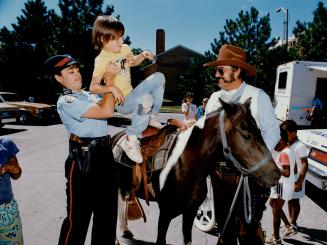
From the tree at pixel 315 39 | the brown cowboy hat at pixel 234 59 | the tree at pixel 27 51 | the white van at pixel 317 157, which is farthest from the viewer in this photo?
the tree at pixel 27 51

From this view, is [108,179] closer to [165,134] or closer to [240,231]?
[165,134]

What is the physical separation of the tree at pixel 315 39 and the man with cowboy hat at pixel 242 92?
29.5 metres

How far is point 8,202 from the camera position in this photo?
289cm

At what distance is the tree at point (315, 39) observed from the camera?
94.2ft

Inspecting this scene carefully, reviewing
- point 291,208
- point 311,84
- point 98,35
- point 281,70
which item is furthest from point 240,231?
point 281,70

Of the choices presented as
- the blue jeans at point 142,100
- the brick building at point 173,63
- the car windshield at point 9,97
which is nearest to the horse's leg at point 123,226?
the blue jeans at point 142,100

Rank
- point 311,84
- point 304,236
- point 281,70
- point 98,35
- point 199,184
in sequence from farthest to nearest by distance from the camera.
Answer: point 281,70
point 311,84
point 304,236
point 199,184
point 98,35

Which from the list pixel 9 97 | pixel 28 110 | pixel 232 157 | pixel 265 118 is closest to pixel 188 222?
pixel 232 157

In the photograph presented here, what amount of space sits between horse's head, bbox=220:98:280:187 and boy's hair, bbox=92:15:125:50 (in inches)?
47.7

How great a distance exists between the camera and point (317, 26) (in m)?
29.3

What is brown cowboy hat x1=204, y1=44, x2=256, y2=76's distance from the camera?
330cm

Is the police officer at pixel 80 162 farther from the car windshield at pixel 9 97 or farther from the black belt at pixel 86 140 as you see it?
the car windshield at pixel 9 97

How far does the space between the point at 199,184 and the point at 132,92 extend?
132 cm

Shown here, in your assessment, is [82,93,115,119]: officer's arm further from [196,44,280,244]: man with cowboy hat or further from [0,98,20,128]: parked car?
[0,98,20,128]: parked car
